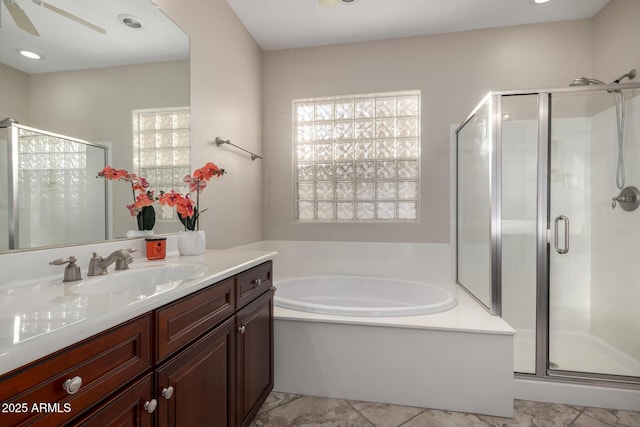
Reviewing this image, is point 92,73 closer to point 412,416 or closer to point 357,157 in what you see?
point 357,157

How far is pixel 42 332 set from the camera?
58 cm

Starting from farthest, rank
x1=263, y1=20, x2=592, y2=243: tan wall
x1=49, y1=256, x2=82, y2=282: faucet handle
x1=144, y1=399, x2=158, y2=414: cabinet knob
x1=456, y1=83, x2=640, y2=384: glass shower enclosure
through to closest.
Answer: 1. x1=263, y1=20, x2=592, y2=243: tan wall
2. x1=456, y1=83, x2=640, y2=384: glass shower enclosure
3. x1=49, y1=256, x2=82, y2=282: faucet handle
4. x1=144, y1=399, x2=158, y2=414: cabinet knob

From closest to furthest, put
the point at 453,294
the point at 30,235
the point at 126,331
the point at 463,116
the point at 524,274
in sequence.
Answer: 1. the point at 126,331
2. the point at 30,235
3. the point at 524,274
4. the point at 453,294
5. the point at 463,116

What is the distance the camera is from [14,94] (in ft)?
3.34

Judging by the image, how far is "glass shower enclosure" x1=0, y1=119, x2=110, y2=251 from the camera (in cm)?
99

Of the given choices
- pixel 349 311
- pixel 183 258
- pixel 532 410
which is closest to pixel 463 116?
pixel 349 311

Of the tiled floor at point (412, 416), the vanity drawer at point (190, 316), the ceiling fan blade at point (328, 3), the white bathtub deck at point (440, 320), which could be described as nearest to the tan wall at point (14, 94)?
the vanity drawer at point (190, 316)

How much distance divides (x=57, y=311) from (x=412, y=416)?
171 cm

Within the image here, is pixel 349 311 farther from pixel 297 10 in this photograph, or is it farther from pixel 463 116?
pixel 297 10

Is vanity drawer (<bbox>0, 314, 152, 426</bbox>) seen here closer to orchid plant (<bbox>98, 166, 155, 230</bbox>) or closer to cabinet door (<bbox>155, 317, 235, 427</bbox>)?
cabinet door (<bbox>155, 317, 235, 427</bbox>)

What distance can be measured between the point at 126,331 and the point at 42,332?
0.21 metres

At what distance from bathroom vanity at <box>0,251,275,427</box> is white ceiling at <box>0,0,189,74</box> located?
0.80m

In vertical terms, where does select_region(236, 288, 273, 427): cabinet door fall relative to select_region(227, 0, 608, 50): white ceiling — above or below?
below

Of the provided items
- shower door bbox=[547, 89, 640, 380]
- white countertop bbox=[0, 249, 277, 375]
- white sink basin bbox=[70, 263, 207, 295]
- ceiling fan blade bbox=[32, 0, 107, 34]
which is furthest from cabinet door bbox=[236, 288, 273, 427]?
shower door bbox=[547, 89, 640, 380]
